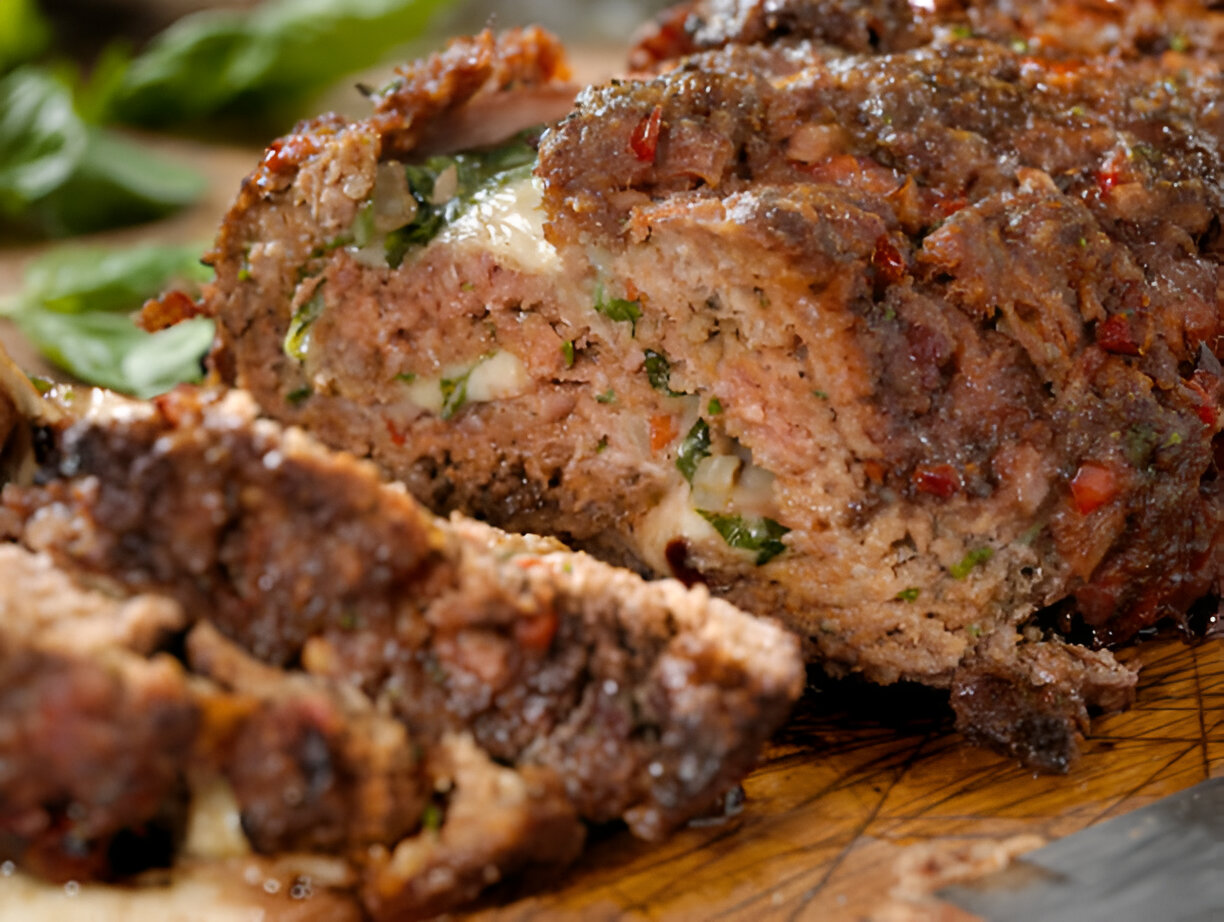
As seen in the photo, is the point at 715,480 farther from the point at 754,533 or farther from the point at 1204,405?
the point at 1204,405

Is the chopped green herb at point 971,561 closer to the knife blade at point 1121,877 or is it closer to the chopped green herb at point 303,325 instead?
the knife blade at point 1121,877

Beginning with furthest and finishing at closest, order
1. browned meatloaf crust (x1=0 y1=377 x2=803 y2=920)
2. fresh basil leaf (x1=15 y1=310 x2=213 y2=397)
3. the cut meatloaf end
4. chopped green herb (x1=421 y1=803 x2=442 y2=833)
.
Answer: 1. fresh basil leaf (x1=15 y1=310 x2=213 y2=397)
2. chopped green herb (x1=421 y1=803 x2=442 y2=833)
3. browned meatloaf crust (x1=0 y1=377 x2=803 y2=920)
4. the cut meatloaf end

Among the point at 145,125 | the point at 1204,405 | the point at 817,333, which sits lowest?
the point at 1204,405

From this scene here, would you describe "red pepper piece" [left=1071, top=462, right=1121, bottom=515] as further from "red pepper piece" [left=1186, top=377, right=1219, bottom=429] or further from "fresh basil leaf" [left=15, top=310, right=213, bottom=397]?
"fresh basil leaf" [left=15, top=310, right=213, bottom=397]

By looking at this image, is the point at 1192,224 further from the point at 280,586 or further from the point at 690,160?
the point at 280,586

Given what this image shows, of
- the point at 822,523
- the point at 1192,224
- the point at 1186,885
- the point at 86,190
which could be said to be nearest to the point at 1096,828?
the point at 1186,885

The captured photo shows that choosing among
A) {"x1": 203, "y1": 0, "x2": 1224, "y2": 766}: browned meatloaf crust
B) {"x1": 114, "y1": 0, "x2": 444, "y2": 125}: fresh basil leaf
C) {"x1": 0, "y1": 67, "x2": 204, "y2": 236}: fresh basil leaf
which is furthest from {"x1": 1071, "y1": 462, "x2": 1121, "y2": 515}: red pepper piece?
{"x1": 114, "y1": 0, "x2": 444, "y2": 125}: fresh basil leaf

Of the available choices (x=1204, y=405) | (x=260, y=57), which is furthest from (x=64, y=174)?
(x=1204, y=405)
